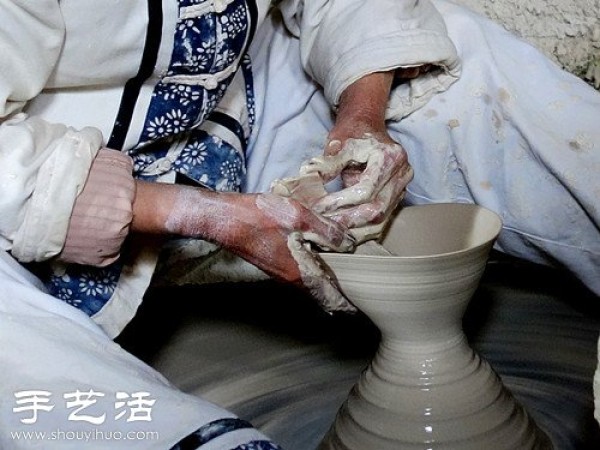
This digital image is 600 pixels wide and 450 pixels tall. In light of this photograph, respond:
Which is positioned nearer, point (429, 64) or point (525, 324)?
point (429, 64)

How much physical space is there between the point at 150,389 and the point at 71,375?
0.28ft

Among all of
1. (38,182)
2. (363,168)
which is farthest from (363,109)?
(38,182)

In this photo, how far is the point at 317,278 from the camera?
1.23 m

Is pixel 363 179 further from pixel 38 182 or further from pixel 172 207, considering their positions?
pixel 38 182

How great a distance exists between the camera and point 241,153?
1514 mm

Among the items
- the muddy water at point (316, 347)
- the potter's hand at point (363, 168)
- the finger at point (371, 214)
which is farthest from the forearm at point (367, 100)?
the muddy water at point (316, 347)

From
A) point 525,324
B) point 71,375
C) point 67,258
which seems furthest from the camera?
point 525,324

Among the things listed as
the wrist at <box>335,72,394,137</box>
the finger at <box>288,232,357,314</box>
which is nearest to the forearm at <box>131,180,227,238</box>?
the finger at <box>288,232,357,314</box>

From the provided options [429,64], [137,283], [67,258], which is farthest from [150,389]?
[429,64]

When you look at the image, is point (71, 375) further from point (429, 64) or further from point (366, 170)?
point (429, 64)

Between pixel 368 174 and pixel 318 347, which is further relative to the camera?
pixel 318 347

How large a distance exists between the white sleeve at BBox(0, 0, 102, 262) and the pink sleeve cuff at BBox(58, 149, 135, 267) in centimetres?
1

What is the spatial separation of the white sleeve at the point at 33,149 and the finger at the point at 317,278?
0.26 meters

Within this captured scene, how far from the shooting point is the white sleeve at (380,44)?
4.66 ft
